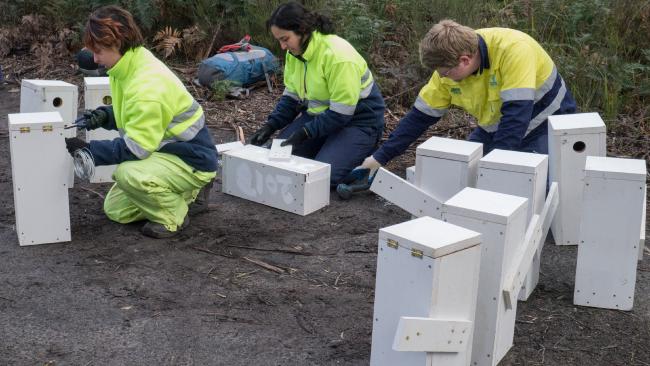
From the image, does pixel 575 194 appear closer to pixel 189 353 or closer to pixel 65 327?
pixel 189 353

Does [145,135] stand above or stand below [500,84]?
below

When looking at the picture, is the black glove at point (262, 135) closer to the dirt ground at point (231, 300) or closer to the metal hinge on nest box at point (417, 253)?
the dirt ground at point (231, 300)

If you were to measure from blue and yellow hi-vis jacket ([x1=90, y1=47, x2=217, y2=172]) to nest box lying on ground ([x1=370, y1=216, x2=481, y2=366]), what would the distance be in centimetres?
207

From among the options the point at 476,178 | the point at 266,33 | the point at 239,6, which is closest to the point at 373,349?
the point at 476,178

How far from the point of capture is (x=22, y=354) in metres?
3.46

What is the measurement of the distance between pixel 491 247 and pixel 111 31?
8.33ft

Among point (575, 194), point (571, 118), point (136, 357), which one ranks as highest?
point (571, 118)

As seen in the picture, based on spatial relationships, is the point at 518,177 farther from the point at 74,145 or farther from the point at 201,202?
the point at 74,145

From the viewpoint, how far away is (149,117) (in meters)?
4.61

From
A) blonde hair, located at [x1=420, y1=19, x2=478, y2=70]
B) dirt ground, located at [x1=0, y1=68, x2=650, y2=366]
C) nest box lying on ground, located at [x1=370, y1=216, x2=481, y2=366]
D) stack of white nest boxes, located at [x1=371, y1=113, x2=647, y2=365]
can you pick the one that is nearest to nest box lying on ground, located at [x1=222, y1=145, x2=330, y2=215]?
dirt ground, located at [x1=0, y1=68, x2=650, y2=366]

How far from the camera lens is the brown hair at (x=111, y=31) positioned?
15.1ft

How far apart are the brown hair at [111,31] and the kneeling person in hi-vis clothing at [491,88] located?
64.3 inches

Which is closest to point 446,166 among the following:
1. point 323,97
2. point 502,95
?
point 502,95

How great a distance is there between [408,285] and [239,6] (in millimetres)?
7010
